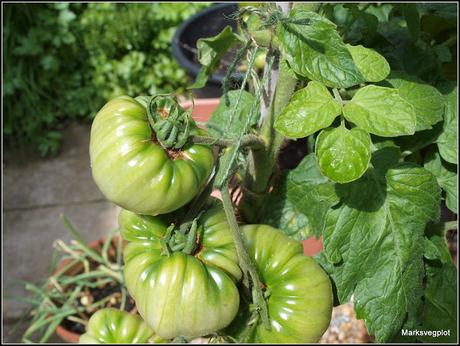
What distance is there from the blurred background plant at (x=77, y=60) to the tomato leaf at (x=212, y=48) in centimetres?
154

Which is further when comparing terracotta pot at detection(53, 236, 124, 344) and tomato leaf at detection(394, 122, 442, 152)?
terracotta pot at detection(53, 236, 124, 344)

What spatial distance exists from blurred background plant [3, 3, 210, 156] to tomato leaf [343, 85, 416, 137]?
1807mm

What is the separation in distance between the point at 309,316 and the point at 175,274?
0.17m

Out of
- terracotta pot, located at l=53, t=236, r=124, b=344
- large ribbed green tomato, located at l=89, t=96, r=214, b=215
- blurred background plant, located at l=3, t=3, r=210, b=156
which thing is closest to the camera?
large ribbed green tomato, located at l=89, t=96, r=214, b=215

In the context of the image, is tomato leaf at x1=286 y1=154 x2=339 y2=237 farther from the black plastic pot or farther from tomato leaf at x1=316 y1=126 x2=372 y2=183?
the black plastic pot

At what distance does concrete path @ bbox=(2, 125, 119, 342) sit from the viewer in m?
1.80

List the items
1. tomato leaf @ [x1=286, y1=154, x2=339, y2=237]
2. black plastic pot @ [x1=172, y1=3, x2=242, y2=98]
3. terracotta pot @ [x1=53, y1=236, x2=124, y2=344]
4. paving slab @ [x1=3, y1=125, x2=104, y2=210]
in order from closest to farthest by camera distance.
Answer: tomato leaf @ [x1=286, y1=154, x2=339, y2=237], terracotta pot @ [x1=53, y1=236, x2=124, y2=344], black plastic pot @ [x1=172, y1=3, x2=242, y2=98], paving slab @ [x1=3, y1=125, x2=104, y2=210]

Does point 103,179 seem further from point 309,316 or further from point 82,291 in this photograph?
point 82,291

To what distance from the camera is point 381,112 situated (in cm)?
60

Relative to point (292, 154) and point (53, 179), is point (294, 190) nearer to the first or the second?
point (292, 154)

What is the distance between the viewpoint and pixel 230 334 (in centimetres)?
69

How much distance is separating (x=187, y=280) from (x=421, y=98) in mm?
388

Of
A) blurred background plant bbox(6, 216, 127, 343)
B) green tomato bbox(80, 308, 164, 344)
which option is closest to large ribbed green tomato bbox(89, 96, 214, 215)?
green tomato bbox(80, 308, 164, 344)

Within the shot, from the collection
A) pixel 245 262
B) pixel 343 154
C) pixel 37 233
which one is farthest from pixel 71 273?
pixel 343 154
